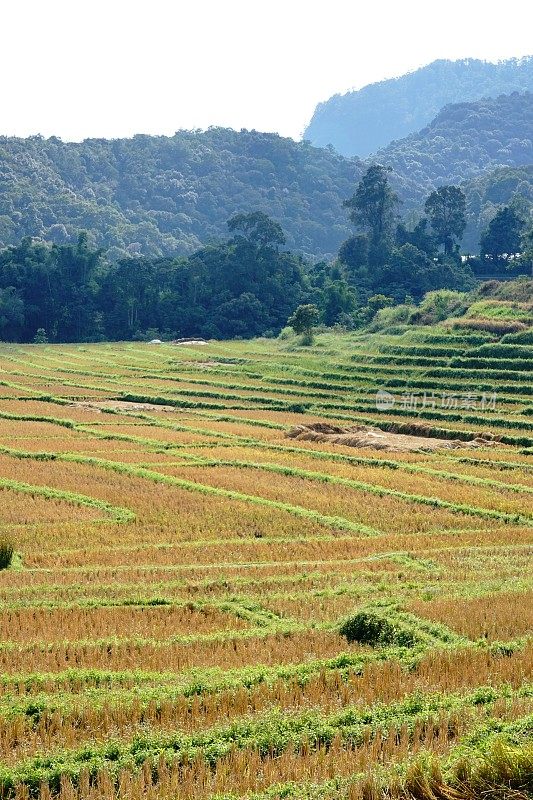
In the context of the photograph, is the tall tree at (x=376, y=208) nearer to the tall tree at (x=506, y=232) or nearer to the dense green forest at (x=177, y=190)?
the tall tree at (x=506, y=232)

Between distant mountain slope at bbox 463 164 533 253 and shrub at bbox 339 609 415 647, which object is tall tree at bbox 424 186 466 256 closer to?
distant mountain slope at bbox 463 164 533 253

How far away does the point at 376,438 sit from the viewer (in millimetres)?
33938

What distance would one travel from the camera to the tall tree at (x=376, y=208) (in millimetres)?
95750

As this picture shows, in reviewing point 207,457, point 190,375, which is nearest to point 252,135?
point 190,375

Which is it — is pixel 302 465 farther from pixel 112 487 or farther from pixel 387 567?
pixel 387 567

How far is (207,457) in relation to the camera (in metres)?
30.4

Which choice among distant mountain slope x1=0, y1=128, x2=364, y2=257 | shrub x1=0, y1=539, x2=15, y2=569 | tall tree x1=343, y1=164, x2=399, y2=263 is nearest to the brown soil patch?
shrub x1=0, y1=539, x2=15, y2=569

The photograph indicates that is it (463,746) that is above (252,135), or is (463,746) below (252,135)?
below

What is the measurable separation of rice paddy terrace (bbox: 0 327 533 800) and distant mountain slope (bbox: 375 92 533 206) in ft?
440

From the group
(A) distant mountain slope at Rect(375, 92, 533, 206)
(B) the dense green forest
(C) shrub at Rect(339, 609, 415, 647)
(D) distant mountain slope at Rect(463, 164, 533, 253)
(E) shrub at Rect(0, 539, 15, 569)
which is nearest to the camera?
(C) shrub at Rect(339, 609, 415, 647)

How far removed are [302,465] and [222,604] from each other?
567 inches

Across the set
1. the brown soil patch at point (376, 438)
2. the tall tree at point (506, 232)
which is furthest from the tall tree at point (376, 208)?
the brown soil patch at point (376, 438)

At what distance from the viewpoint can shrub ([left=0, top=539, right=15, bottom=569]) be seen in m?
17.8

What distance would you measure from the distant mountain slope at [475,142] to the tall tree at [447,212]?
71567 millimetres
